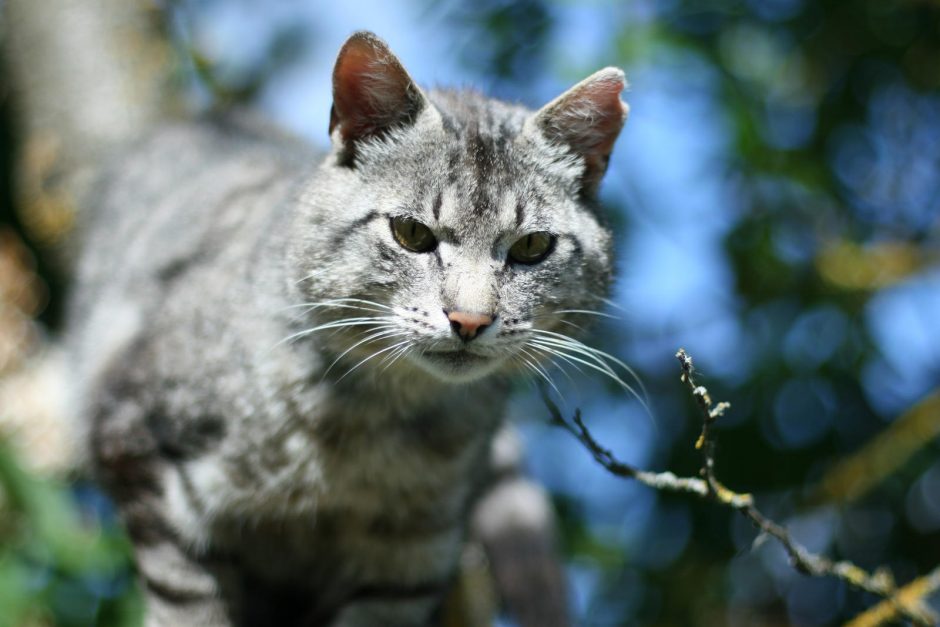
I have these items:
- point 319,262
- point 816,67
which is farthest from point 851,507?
point 319,262

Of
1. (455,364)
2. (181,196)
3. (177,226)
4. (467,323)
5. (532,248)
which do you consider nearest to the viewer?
(467,323)

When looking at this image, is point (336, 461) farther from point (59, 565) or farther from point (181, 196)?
point (181, 196)

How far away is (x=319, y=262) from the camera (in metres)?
2.63

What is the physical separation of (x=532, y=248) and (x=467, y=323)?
14.6 inches

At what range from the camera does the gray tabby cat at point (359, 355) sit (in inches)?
98.9

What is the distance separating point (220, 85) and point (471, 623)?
10.7ft

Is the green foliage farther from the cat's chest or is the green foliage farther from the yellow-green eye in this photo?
the yellow-green eye

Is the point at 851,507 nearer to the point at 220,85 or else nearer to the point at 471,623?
the point at 471,623

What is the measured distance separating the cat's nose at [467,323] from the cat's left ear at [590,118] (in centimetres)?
65

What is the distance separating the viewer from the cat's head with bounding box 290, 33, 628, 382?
2.46m

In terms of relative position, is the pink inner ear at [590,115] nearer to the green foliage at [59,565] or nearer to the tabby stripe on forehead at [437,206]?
the tabby stripe on forehead at [437,206]

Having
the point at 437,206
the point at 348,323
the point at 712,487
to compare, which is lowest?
the point at 712,487

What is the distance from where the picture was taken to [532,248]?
260cm

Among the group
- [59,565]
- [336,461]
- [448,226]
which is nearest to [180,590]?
[336,461]
